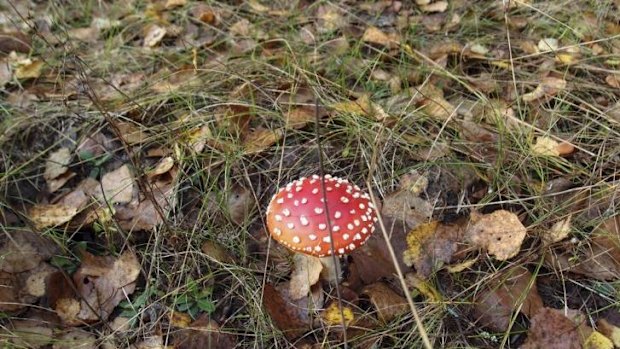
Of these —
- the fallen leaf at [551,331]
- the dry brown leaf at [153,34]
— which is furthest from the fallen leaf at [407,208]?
the dry brown leaf at [153,34]

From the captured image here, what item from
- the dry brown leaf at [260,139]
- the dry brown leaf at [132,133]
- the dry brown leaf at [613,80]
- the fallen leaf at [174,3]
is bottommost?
the dry brown leaf at [613,80]

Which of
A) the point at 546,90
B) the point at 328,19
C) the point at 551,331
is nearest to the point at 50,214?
the point at 328,19

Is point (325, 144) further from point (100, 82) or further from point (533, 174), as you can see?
point (100, 82)

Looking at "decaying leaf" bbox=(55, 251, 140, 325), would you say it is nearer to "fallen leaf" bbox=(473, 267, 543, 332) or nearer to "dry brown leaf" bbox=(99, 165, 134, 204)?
"dry brown leaf" bbox=(99, 165, 134, 204)

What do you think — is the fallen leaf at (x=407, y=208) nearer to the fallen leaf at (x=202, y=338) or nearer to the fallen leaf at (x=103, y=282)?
the fallen leaf at (x=202, y=338)

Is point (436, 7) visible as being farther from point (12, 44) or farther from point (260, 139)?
point (12, 44)

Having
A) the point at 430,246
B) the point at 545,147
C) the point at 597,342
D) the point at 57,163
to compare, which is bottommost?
the point at 597,342

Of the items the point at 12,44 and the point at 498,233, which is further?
the point at 12,44

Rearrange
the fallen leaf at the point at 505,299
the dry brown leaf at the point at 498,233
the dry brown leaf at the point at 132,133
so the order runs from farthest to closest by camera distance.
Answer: the dry brown leaf at the point at 132,133
the dry brown leaf at the point at 498,233
the fallen leaf at the point at 505,299
